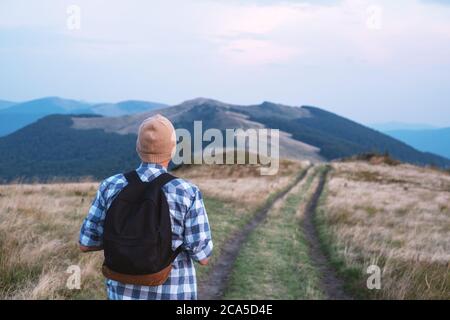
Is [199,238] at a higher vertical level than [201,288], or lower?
higher

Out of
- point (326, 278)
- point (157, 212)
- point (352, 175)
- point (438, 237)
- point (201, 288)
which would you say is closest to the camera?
point (157, 212)

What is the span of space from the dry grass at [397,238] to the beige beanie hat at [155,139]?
5.32 m

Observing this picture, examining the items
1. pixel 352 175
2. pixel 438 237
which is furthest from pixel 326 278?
pixel 352 175

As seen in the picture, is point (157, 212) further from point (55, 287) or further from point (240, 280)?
point (240, 280)

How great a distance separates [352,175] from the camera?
117 ft

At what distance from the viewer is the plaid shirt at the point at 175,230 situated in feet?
11.2

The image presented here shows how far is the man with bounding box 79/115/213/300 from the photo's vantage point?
3424 mm

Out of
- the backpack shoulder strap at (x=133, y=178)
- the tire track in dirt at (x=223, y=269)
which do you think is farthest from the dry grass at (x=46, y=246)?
the backpack shoulder strap at (x=133, y=178)

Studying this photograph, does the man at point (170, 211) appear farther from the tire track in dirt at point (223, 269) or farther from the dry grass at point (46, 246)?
the tire track in dirt at point (223, 269)

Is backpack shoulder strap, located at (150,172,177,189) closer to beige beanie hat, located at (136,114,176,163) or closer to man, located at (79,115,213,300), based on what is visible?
man, located at (79,115,213,300)
